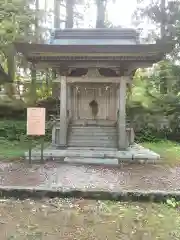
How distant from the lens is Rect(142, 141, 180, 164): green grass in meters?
10.9

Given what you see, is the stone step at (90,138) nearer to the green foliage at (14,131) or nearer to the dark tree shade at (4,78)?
the green foliage at (14,131)

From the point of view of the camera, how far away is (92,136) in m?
12.1

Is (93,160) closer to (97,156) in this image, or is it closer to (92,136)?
(97,156)

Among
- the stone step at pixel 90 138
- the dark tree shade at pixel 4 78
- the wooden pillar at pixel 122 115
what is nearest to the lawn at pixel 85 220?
the wooden pillar at pixel 122 115

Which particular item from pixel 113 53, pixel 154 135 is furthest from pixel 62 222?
pixel 154 135

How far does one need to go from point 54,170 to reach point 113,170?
1506 mm

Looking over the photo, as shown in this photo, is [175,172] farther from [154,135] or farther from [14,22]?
[14,22]

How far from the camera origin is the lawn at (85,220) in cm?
449

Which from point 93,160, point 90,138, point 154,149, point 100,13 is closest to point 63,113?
point 90,138

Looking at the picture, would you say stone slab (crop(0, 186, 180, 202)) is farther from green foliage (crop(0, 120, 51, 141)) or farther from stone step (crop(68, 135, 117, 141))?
green foliage (crop(0, 120, 51, 141))

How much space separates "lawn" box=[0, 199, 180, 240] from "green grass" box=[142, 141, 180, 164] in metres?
5.04

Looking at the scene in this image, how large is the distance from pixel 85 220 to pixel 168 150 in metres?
8.33

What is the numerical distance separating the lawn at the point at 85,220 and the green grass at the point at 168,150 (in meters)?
5.04

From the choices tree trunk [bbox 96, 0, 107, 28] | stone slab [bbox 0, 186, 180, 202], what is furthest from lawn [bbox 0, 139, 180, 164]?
tree trunk [bbox 96, 0, 107, 28]
